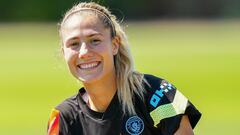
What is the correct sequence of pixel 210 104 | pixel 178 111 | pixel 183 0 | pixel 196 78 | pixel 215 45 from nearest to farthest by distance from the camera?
pixel 178 111, pixel 210 104, pixel 196 78, pixel 215 45, pixel 183 0

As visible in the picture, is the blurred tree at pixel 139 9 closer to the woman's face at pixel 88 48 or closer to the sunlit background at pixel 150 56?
the sunlit background at pixel 150 56

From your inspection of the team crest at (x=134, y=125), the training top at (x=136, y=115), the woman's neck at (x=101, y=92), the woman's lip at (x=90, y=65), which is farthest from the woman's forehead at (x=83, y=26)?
the team crest at (x=134, y=125)

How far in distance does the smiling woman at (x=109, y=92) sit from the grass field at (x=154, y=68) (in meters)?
0.42

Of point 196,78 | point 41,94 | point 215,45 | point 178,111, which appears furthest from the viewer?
point 215,45

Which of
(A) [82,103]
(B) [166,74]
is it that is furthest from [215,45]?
(A) [82,103]

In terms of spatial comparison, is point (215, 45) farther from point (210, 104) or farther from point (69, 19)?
point (69, 19)

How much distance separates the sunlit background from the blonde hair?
48cm

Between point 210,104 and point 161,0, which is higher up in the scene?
point 161,0

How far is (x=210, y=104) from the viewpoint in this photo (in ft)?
53.5

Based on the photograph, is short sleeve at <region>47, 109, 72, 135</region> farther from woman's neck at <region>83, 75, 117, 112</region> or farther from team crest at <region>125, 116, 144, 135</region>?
team crest at <region>125, 116, 144, 135</region>

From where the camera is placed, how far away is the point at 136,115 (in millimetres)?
6852

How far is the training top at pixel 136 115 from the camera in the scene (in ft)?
22.1

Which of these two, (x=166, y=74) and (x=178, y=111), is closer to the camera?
(x=178, y=111)

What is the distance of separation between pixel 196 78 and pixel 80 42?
47.3 feet
